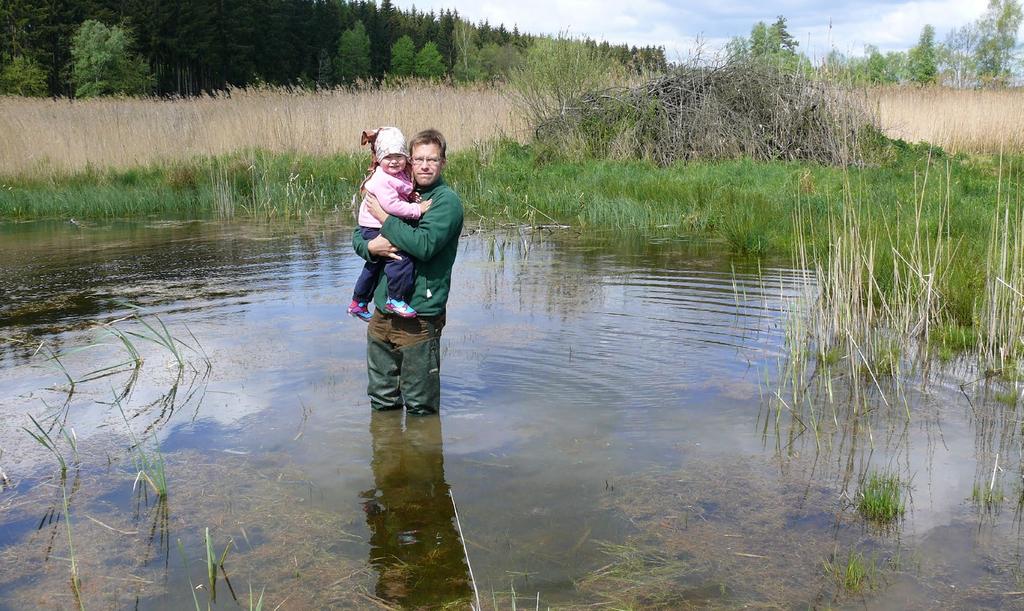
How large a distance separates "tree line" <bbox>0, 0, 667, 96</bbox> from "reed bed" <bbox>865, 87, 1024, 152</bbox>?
1610 cm

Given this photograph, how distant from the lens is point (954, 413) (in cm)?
475

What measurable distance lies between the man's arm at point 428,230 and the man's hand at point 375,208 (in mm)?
78

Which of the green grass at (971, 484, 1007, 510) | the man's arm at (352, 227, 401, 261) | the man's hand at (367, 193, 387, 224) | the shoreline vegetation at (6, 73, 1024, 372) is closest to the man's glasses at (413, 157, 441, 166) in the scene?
the man's hand at (367, 193, 387, 224)

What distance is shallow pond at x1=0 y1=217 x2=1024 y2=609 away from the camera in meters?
3.15

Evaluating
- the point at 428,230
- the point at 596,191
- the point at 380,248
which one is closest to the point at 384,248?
the point at 380,248

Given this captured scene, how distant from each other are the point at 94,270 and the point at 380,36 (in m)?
78.2

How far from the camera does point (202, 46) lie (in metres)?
61.4

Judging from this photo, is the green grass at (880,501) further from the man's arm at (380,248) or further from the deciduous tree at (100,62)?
the deciduous tree at (100,62)

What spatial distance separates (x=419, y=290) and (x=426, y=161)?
698 mm

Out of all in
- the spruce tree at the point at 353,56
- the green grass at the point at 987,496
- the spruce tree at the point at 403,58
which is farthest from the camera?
the spruce tree at the point at 403,58

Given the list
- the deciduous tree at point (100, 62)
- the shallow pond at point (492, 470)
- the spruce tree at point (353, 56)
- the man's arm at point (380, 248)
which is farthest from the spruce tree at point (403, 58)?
the man's arm at point (380, 248)

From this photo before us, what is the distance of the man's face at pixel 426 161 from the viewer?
4359 mm

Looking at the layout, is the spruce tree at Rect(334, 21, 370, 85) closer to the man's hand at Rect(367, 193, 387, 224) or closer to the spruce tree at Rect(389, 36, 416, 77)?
the spruce tree at Rect(389, 36, 416, 77)

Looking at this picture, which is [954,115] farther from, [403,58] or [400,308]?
[403,58]
